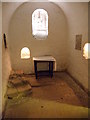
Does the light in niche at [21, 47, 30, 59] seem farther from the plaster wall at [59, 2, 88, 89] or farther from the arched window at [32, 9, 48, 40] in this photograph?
the plaster wall at [59, 2, 88, 89]

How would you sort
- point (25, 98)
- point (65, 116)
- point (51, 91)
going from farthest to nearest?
point (51, 91) → point (25, 98) → point (65, 116)

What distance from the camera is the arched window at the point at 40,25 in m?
5.00

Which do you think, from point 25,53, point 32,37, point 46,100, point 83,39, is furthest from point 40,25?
point 46,100

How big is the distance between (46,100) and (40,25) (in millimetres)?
3051

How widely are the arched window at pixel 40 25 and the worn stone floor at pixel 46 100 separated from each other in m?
1.81

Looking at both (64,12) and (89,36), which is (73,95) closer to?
(89,36)

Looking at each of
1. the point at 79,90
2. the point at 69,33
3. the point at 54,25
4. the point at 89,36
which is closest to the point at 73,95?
the point at 79,90

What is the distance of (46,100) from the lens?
306 centimetres

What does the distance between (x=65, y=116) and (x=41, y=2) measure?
368cm

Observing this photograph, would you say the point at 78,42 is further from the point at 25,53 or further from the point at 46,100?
the point at 25,53

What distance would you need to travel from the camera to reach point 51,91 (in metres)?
3.53

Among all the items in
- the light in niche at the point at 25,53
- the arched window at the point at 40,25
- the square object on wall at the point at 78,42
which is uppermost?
the arched window at the point at 40,25

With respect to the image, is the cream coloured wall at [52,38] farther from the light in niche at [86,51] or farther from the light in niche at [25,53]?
the light in niche at [86,51]

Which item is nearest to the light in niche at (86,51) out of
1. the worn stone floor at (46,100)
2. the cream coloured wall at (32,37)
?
the worn stone floor at (46,100)
